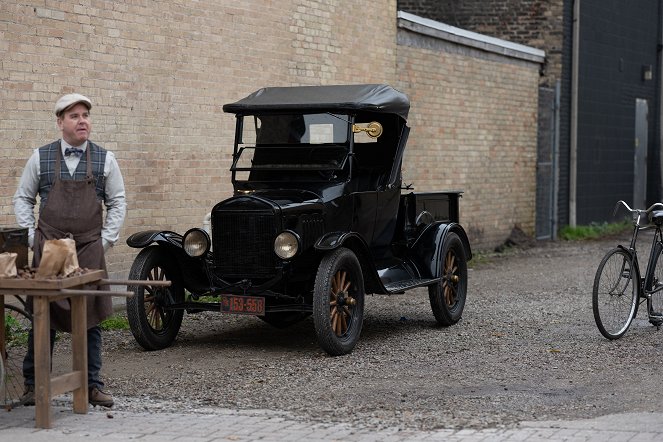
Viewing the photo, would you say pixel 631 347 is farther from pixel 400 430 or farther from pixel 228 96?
pixel 228 96

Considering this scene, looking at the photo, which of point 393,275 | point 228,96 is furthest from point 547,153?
point 393,275

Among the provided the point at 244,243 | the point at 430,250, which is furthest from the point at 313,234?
the point at 430,250

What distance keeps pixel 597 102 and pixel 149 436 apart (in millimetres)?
17274

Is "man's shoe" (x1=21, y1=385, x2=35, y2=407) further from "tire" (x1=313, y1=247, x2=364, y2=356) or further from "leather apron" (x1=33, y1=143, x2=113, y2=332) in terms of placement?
"tire" (x1=313, y1=247, x2=364, y2=356)

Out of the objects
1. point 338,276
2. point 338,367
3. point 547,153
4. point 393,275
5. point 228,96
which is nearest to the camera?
point 338,367

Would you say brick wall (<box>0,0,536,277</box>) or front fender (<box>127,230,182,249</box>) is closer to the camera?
front fender (<box>127,230,182,249</box>)

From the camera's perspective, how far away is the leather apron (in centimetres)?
690

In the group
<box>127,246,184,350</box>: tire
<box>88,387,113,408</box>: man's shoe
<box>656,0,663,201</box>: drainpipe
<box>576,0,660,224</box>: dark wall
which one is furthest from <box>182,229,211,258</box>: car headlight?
<box>656,0,663,201</box>: drainpipe

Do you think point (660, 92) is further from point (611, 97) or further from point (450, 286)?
point (450, 286)

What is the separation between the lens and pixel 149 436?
612 centimetres

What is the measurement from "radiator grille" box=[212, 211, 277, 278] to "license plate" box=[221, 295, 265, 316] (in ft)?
0.79

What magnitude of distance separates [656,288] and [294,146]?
331 cm

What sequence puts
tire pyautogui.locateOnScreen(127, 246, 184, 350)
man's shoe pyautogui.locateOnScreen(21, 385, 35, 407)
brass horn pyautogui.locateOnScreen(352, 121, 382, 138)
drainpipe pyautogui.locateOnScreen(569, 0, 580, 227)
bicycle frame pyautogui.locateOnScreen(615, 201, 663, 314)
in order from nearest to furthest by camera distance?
man's shoe pyautogui.locateOnScreen(21, 385, 35, 407) < tire pyautogui.locateOnScreen(127, 246, 184, 350) < bicycle frame pyautogui.locateOnScreen(615, 201, 663, 314) < brass horn pyautogui.locateOnScreen(352, 121, 382, 138) < drainpipe pyautogui.locateOnScreen(569, 0, 580, 227)

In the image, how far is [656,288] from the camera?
997 centimetres
